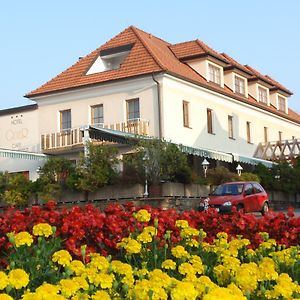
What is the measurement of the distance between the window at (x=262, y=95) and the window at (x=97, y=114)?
14360mm

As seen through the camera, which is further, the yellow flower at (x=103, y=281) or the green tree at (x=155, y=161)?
the green tree at (x=155, y=161)

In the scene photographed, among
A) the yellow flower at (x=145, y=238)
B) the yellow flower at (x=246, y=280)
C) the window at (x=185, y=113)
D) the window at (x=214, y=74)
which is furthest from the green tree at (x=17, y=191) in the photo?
the yellow flower at (x=246, y=280)

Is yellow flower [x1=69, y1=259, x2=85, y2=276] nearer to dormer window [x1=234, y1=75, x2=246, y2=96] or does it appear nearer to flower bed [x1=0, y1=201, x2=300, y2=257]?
flower bed [x1=0, y1=201, x2=300, y2=257]

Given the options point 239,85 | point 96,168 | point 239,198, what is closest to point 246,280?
point 239,198

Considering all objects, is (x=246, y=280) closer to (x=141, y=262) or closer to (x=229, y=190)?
(x=141, y=262)

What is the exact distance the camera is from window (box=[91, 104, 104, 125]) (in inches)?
1435

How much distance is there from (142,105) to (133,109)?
87 centimetres

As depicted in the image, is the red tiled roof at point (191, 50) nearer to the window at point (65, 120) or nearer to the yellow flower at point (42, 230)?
the window at point (65, 120)

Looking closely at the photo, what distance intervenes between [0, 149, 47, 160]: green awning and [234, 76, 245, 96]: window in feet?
47.2

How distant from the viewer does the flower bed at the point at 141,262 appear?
400 centimetres

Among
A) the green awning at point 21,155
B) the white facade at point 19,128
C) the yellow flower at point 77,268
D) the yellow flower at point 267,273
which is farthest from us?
the white facade at point 19,128

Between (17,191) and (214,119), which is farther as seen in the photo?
(214,119)

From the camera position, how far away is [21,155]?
34.3 m

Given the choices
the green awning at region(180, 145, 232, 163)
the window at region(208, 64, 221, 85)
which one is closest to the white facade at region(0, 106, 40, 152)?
the window at region(208, 64, 221, 85)
